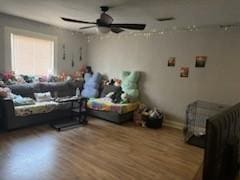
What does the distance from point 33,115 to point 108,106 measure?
5.41 ft

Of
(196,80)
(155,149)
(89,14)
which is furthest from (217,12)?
(155,149)

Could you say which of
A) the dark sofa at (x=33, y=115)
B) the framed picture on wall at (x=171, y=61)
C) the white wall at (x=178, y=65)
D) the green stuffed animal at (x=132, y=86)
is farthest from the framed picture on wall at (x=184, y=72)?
the dark sofa at (x=33, y=115)

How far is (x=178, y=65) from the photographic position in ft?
15.0

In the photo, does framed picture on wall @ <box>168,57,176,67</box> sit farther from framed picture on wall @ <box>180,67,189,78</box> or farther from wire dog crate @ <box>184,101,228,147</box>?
wire dog crate @ <box>184,101,228,147</box>

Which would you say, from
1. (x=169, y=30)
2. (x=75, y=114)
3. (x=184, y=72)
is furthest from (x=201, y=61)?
(x=75, y=114)

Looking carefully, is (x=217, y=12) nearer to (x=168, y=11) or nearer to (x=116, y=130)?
(x=168, y=11)

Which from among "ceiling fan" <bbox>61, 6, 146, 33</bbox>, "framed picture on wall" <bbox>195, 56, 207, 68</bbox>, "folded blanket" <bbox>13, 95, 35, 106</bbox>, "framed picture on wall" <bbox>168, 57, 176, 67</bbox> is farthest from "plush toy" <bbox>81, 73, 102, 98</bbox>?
"framed picture on wall" <bbox>195, 56, 207, 68</bbox>

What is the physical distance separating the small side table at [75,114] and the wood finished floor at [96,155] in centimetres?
25

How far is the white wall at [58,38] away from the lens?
14.3 feet

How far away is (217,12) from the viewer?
3156mm

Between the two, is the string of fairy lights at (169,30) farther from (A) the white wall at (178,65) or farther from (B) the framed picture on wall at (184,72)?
(B) the framed picture on wall at (184,72)

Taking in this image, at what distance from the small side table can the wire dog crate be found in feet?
7.63

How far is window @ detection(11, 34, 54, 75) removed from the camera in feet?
15.2

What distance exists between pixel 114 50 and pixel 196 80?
2.40 meters
